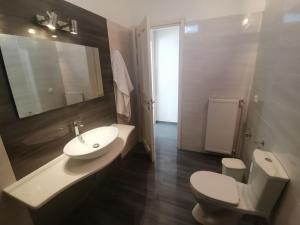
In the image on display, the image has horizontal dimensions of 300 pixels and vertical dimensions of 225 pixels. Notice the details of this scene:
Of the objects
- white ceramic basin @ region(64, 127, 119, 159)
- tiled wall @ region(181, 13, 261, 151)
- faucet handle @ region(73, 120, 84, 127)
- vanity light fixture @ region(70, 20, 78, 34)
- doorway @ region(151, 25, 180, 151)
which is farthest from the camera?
doorway @ region(151, 25, 180, 151)

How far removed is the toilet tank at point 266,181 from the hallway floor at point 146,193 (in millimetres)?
671

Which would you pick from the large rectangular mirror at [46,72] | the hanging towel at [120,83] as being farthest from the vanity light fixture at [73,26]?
the hanging towel at [120,83]

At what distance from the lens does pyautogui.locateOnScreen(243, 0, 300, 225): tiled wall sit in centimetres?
91

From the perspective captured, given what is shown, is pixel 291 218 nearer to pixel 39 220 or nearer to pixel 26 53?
pixel 39 220

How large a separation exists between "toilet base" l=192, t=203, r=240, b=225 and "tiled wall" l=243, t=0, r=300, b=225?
0.36 meters

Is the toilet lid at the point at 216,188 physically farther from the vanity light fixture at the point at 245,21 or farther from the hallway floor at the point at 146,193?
the vanity light fixture at the point at 245,21

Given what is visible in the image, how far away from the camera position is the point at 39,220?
1279 millimetres

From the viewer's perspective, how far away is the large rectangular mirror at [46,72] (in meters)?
0.99

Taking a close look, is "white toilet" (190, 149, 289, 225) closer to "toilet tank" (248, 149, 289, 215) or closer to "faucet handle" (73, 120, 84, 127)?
"toilet tank" (248, 149, 289, 215)

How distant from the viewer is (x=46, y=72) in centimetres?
120

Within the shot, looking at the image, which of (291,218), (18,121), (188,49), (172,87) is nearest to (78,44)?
(18,121)

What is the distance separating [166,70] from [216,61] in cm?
163

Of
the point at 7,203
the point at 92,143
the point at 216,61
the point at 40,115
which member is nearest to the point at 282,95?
the point at 216,61

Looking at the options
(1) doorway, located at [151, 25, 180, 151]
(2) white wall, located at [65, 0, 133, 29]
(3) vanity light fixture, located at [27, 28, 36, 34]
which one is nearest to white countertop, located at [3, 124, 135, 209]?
(3) vanity light fixture, located at [27, 28, 36, 34]
